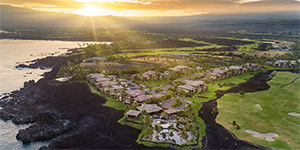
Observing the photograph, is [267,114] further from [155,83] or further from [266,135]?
[155,83]

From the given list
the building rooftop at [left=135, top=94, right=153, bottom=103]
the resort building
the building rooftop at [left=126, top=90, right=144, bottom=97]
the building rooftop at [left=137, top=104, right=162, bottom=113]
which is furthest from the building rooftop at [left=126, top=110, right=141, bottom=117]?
the building rooftop at [left=126, top=90, right=144, bottom=97]

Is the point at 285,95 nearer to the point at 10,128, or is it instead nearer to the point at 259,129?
the point at 259,129

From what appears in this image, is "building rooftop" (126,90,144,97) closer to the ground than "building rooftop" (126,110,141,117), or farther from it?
farther from it

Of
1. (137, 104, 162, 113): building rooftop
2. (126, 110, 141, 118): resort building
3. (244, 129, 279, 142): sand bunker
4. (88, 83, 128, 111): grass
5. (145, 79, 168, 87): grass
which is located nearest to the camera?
(244, 129, 279, 142): sand bunker

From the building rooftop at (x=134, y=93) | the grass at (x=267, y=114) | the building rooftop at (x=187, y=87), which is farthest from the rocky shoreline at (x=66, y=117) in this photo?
the grass at (x=267, y=114)

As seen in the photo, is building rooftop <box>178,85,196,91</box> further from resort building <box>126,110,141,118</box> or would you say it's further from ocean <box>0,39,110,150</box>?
ocean <box>0,39,110,150</box>

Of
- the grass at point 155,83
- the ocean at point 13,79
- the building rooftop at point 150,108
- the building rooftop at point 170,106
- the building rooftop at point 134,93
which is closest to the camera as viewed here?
the ocean at point 13,79

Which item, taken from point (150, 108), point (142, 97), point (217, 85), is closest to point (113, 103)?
point (142, 97)

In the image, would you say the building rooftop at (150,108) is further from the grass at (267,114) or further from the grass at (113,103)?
the grass at (267,114)

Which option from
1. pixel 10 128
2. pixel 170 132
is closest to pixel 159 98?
pixel 170 132
